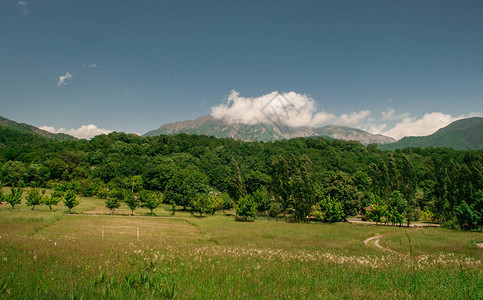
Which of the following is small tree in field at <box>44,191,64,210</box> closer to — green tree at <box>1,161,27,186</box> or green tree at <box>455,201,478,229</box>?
green tree at <box>1,161,27,186</box>

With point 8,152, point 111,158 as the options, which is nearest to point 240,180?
point 111,158

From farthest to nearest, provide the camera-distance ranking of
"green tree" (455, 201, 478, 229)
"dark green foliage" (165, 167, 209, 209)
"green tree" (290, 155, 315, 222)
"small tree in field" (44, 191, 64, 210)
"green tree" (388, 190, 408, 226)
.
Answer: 1. "dark green foliage" (165, 167, 209, 209)
2. "green tree" (290, 155, 315, 222)
3. "green tree" (388, 190, 408, 226)
4. "small tree in field" (44, 191, 64, 210)
5. "green tree" (455, 201, 478, 229)

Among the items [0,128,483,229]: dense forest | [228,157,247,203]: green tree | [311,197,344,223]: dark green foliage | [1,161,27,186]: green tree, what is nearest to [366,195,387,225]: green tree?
[0,128,483,229]: dense forest

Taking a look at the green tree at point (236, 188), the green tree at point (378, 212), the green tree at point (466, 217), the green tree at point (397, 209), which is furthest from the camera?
the green tree at point (236, 188)

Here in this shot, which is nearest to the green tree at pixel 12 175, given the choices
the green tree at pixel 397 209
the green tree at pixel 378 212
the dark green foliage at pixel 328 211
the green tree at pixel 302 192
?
the green tree at pixel 302 192

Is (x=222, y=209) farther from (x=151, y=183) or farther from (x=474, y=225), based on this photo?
(x=474, y=225)

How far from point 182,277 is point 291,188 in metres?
66.4

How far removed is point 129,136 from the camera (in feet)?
475

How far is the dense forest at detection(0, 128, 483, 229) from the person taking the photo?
63656 millimetres

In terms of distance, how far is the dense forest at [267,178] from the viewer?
63.7m

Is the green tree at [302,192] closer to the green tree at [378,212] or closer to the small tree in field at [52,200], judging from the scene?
the green tree at [378,212]

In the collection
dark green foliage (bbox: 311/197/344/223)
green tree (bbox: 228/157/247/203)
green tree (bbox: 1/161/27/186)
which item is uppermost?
green tree (bbox: 1/161/27/186)

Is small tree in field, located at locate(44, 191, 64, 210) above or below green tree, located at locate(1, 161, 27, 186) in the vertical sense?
below

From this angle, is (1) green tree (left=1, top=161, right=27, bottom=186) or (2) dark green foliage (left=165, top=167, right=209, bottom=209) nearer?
(2) dark green foliage (left=165, top=167, right=209, bottom=209)
